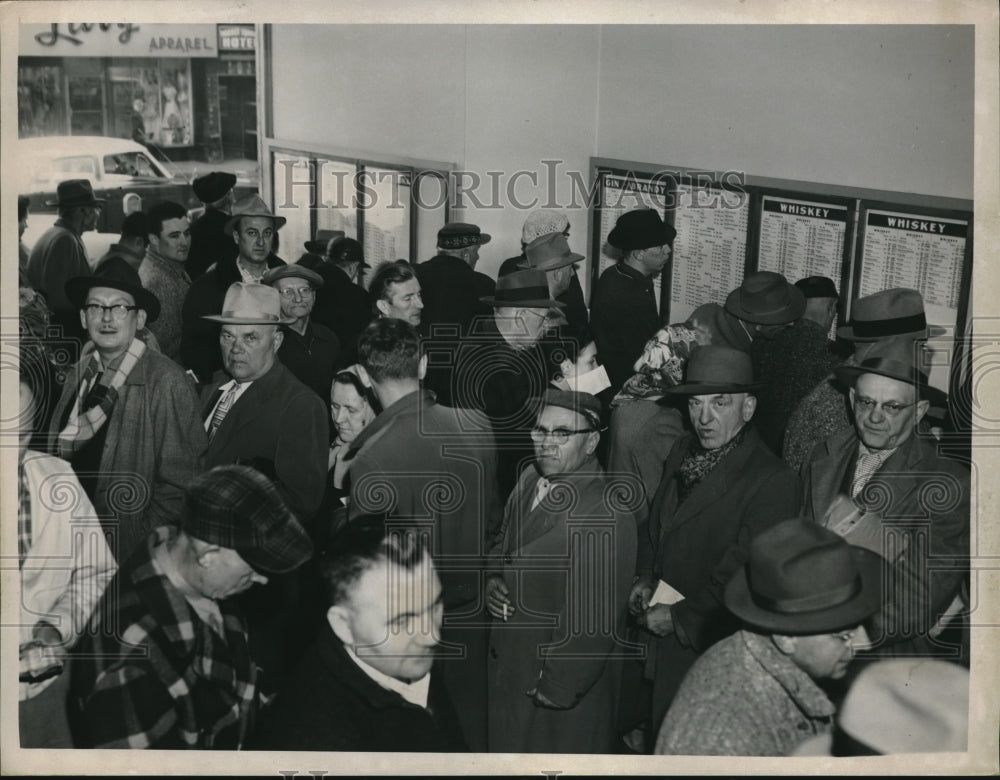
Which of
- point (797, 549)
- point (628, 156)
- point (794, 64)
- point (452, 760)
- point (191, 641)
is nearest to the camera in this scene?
point (797, 549)

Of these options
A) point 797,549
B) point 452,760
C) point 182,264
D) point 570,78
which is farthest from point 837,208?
point 182,264

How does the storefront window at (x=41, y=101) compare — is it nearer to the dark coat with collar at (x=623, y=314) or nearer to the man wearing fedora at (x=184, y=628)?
the man wearing fedora at (x=184, y=628)

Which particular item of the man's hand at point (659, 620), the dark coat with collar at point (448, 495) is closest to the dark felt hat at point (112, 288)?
the dark coat with collar at point (448, 495)

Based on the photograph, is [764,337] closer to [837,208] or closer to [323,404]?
[837,208]

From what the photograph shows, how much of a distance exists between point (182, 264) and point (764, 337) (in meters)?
2.89

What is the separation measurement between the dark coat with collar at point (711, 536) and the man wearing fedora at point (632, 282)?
3.93ft

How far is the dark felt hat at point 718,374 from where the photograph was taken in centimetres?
386

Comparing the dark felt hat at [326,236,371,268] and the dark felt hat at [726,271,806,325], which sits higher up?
the dark felt hat at [326,236,371,268]

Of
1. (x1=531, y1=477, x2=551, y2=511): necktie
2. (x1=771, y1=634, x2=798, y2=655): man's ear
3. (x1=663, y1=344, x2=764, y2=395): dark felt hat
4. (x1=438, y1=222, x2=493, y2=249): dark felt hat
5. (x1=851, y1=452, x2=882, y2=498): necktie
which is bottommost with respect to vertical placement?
(x1=771, y1=634, x2=798, y2=655): man's ear

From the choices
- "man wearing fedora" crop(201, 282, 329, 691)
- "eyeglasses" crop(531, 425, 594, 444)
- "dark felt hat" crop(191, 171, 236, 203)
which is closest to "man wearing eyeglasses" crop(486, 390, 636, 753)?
"eyeglasses" crop(531, 425, 594, 444)

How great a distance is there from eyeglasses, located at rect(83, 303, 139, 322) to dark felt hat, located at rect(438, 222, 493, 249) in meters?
1.39

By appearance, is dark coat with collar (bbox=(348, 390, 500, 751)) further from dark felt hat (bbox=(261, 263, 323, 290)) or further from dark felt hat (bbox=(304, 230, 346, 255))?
dark felt hat (bbox=(304, 230, 346, 255))

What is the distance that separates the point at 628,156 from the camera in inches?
214

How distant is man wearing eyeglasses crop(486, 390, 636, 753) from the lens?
3875 mm
